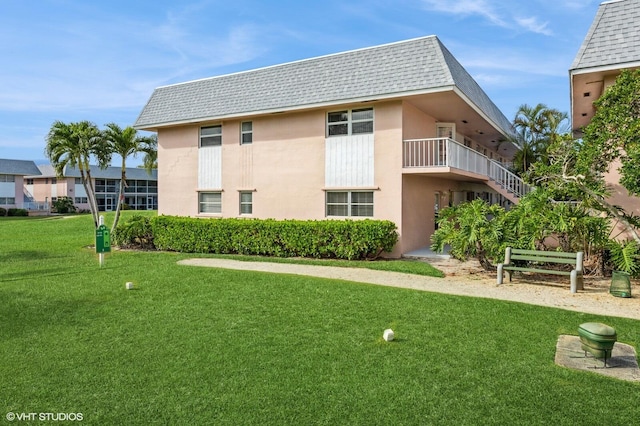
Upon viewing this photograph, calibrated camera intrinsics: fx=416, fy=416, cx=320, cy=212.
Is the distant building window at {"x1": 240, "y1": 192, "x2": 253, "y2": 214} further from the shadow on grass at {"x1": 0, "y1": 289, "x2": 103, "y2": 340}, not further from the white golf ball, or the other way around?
the white golf ball

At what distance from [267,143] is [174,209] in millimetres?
6029

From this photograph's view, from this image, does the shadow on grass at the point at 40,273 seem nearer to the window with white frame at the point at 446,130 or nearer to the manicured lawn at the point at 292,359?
the manicured lawn at the point at 292,359

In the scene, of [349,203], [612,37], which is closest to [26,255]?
[349,203]

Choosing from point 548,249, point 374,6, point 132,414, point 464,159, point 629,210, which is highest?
point 374,6

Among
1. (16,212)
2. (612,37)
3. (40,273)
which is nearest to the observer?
(612,37)

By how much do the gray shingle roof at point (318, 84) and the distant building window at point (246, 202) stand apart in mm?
3361

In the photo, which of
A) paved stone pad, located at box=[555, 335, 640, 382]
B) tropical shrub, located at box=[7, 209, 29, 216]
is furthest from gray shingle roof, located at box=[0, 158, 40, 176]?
paved stone pad, located at box=[555, 335, 640, 382]

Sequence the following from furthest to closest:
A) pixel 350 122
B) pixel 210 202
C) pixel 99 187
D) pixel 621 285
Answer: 1. pixel 99 187
2. pixel 210 202
3. pixel 350 122
4. pixel 621 285

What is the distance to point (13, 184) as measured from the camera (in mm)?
51156

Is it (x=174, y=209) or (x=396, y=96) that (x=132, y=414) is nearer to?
(x=396, y=96)

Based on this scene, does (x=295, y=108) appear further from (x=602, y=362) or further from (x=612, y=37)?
(x=602, y=362)

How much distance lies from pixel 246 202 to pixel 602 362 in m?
14.6

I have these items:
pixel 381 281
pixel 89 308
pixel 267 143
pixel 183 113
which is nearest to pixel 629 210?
pixel 381 281

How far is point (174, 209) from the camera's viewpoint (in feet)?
64.8
